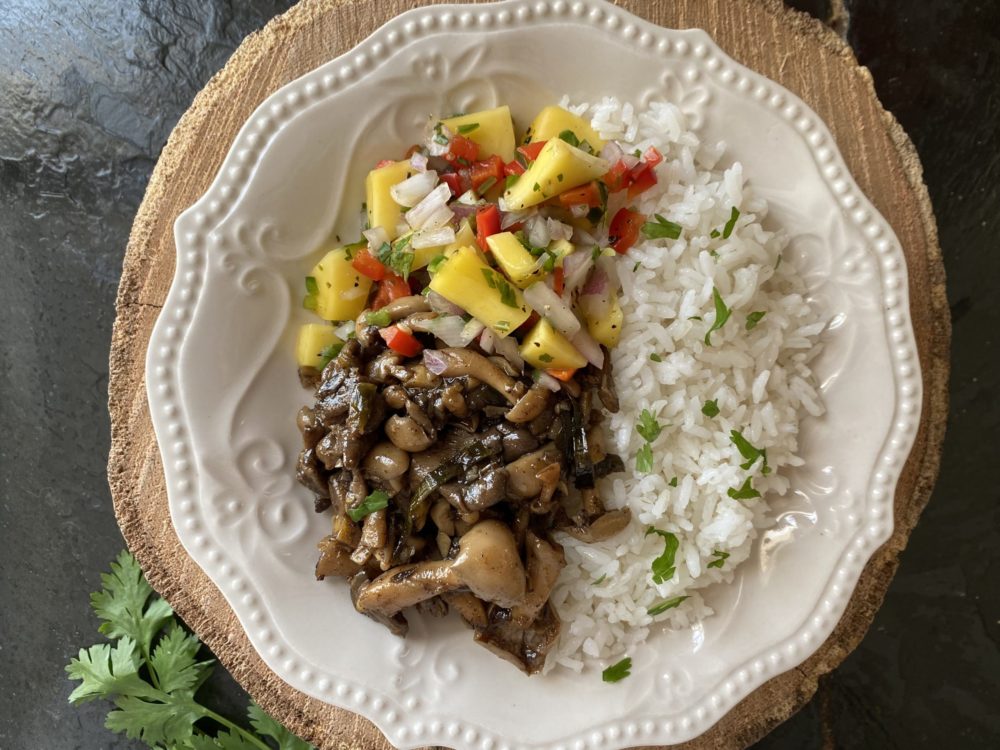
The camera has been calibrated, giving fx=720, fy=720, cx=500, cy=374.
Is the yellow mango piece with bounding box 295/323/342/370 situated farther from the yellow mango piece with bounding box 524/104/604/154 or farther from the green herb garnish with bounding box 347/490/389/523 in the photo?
the yellow mango piece with bounding box 524/104/604/154

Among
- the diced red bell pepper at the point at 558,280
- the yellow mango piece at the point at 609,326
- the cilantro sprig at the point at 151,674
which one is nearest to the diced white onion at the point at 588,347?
the yellow mango piece at the point at 609,326

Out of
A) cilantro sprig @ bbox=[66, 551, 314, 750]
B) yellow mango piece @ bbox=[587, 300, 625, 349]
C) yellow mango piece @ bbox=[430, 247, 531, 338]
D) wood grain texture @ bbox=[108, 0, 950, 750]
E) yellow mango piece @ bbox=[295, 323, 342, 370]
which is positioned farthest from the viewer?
cilantro sprig @ bbox=[66, 551, 314, 750]

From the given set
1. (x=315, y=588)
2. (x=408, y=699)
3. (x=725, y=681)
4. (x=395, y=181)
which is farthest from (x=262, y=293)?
(x=725, y=681)

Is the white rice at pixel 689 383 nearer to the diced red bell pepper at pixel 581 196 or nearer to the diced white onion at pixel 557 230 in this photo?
the diced red bell pepper at pixel 581 196

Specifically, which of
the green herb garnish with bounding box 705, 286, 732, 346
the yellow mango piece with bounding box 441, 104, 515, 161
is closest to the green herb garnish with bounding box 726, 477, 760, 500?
the green herb garnish with bounding box 705, 286, 732, 346

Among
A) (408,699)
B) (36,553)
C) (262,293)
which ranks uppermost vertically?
(262,293)

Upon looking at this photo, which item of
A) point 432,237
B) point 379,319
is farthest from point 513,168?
point 379,319

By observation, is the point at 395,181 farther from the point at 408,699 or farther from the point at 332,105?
the point at 408,699
